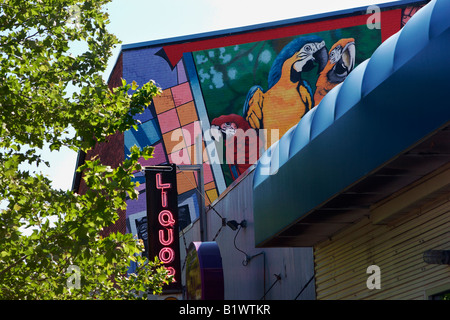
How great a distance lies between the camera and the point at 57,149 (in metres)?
12.1

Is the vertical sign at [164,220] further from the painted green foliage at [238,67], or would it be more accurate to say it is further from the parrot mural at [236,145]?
the painted green foliage at [238,67]

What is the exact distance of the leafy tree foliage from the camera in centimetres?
1080

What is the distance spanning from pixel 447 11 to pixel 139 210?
26.6m

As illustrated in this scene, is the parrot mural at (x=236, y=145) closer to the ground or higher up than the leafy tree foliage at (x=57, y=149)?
higher up

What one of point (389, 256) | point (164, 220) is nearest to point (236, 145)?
point (164, 220)

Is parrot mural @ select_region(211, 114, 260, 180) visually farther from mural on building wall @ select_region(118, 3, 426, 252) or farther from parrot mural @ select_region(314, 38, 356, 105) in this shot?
parrot mural @ select_region(314, 38, 356, 105)

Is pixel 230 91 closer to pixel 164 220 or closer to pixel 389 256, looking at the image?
pixel 164 220

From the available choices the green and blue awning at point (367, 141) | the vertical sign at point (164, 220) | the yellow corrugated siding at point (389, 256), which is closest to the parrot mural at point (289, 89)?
the vertical sign at point (164, 220)

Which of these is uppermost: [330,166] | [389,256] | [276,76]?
[276,76]

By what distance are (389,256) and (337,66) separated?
2083 cm

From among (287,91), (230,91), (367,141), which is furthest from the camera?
(230,91)

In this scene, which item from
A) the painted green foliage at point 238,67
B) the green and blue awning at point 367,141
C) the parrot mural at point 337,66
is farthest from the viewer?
the painted green foliage at point 238,67

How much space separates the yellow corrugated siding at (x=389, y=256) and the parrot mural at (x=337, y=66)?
1745 centimetres

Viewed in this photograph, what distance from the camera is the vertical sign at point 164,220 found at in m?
21.8
